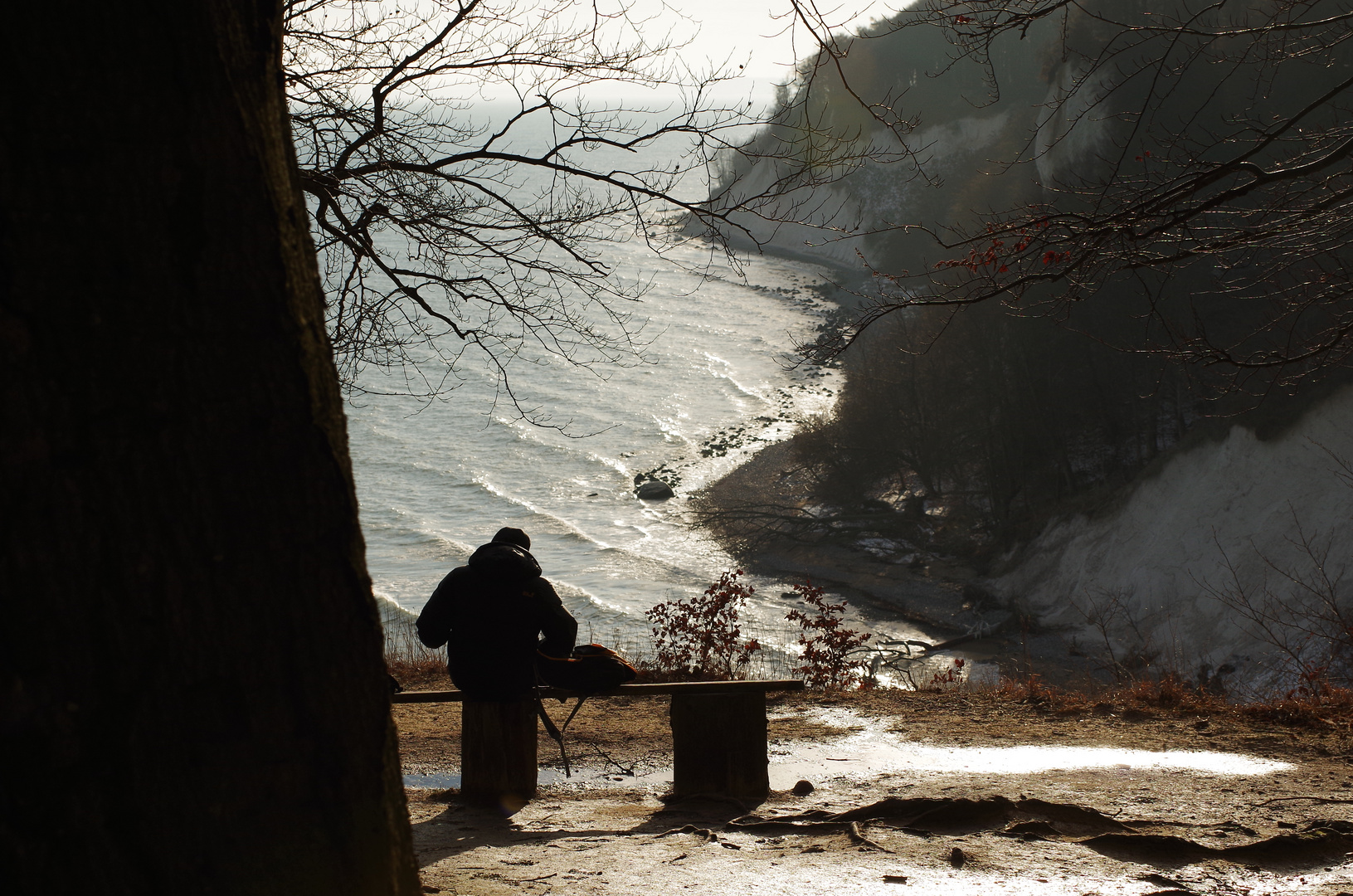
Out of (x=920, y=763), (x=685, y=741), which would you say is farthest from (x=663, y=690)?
(x=920, y=763)

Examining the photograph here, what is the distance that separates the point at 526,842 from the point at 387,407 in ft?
148

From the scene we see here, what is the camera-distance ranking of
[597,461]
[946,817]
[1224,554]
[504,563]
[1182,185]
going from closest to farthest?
[946,817] → [504,563] → [1182,185] → [1224,554] → [597,461]

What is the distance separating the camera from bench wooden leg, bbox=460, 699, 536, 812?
5.45 meters

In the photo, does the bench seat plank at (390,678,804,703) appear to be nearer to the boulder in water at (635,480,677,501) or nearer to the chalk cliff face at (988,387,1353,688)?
the chalk cliff face at (988,387,1353,688)

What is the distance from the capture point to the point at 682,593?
27047mm

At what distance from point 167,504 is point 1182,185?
18.0 ft

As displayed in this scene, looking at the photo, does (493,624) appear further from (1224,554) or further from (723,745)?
(1224,554)

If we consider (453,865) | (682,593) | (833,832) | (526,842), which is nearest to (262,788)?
(453,865)

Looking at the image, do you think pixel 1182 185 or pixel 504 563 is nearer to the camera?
pixel 504 563

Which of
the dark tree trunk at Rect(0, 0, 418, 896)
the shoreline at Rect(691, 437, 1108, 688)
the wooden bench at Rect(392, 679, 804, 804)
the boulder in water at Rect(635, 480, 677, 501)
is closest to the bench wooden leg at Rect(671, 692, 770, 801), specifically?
the wooden bench at Rect(392, 679, 804, 804)

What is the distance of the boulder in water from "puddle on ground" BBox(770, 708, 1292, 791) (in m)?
29.5

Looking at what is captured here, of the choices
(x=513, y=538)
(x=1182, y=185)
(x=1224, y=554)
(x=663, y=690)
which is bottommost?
(x=663, y=690)

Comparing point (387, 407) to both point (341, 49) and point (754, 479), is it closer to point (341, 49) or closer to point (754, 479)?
point (754, 479)

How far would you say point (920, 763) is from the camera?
651 centimetres
